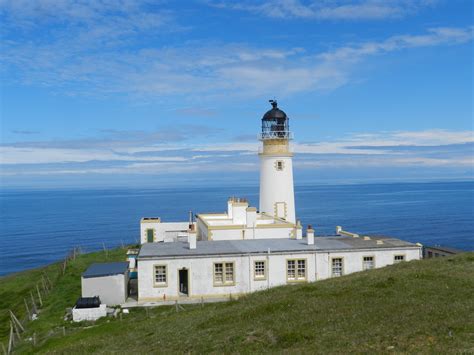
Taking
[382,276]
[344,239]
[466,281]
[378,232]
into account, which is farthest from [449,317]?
[378,232]

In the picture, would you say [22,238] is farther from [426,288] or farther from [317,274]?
[426,288]

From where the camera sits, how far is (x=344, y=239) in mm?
33938

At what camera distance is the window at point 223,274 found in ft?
93.4

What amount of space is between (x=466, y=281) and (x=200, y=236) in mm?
24699

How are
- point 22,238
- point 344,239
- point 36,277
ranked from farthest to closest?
point 22,238
point 36,277
point 344,239

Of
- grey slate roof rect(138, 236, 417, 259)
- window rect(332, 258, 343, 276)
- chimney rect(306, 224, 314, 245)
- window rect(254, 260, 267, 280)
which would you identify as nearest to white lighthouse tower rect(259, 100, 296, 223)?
grey slate roof rect(138, 236, 417, 259)

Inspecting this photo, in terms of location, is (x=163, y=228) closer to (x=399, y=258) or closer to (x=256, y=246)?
(x=256, y=246)

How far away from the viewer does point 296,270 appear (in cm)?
2945

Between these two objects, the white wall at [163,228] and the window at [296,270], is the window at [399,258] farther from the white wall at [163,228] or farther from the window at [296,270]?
the white wall at [163,228]

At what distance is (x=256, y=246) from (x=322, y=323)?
50.5 ft

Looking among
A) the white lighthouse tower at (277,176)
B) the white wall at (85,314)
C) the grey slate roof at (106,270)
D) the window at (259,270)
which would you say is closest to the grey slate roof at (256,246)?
the window at (259,270)

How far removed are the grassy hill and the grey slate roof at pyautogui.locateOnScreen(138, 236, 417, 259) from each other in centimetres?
410

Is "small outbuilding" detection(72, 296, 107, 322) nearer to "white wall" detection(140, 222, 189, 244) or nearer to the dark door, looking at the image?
the dark door

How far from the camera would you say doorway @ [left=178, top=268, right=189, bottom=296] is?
28612mm
